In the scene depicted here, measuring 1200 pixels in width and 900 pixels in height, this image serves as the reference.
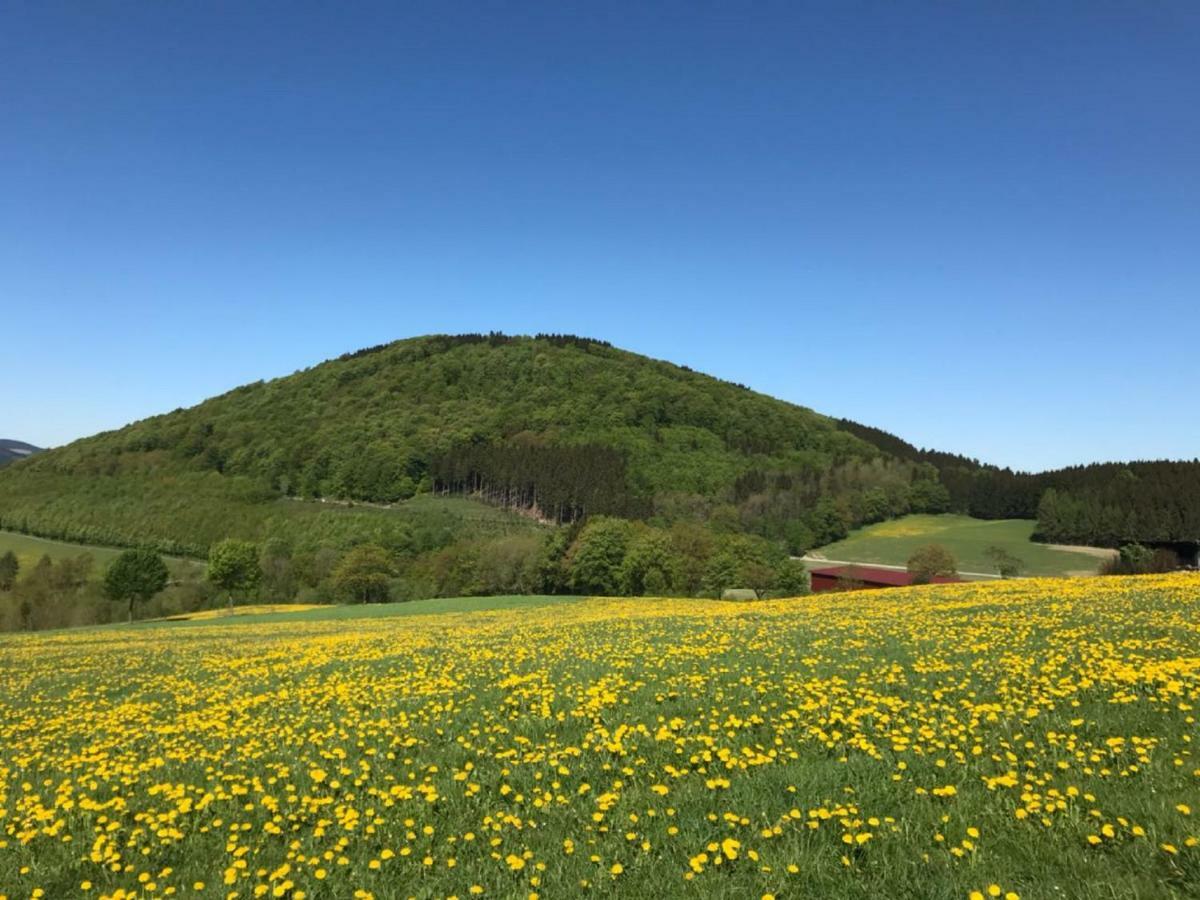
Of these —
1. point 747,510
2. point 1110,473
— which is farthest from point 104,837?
point 1110,473

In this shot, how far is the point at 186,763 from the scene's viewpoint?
10000 millimetres

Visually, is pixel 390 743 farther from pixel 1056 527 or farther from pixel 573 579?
pixel 1056 527

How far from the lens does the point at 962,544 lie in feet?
489

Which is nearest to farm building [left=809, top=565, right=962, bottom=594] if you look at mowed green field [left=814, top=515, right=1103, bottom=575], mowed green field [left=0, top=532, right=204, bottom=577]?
mowed green field [left=814, top=515, right=1103, bottom=575]

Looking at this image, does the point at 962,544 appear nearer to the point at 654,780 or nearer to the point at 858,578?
the point at 858,578

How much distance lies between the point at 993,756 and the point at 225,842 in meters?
8.68

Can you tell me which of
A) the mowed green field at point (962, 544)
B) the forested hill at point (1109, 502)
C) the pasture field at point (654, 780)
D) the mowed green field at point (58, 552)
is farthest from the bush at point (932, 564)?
the mowed green field at point (58, 552)

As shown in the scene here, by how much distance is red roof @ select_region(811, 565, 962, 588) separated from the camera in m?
112

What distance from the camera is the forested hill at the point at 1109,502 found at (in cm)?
12619

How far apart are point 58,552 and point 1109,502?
21971 cm

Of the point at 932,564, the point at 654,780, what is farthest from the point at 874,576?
the point at 654,780

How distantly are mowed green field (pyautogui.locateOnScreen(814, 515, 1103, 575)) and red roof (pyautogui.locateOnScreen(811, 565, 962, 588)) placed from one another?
23262mm

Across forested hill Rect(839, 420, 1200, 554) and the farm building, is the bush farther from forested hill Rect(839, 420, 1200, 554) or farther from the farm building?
forested hill Rect(839, 420, 1200, 554)

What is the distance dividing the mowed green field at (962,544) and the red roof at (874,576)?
916 inches
